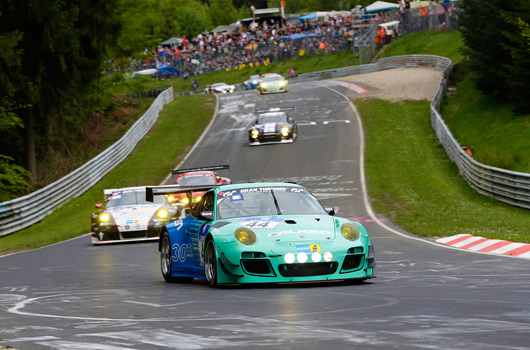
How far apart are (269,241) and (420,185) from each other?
19978 mm

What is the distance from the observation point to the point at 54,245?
65.1 feet

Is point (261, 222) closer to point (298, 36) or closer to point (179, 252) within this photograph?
point (179, 252)

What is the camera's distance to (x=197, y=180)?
82.8ft

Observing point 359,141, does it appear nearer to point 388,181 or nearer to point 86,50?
point 388,181

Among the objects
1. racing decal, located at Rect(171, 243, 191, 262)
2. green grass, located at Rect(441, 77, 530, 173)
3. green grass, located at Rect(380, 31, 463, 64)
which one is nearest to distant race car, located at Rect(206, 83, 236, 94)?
green grass, located at Rect(380, 31, 463, 64)

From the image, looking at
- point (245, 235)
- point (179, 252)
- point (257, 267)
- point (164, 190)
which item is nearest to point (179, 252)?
point (179, 252)

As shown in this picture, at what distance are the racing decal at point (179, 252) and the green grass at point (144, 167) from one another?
30.9 ft

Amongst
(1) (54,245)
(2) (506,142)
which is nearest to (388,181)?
(2) (506,142)

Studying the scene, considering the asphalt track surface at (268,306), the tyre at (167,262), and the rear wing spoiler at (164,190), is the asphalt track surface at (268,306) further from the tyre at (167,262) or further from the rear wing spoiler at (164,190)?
the rear wing spoiler at (164,190)

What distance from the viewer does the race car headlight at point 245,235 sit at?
9.52 m

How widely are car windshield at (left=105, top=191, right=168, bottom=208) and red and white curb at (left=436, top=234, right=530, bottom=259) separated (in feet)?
22.7

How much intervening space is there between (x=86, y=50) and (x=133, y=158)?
23.1 ft

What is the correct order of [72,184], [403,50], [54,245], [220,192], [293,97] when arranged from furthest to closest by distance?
[403,50] → [293,97] → [72,184] → [54,245] → [220,192]

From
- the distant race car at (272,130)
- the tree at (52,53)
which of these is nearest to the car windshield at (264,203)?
the tree at (52,53)
